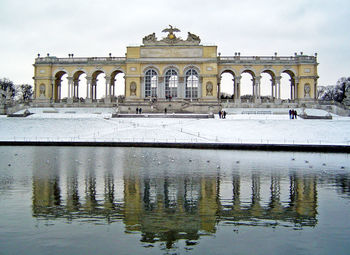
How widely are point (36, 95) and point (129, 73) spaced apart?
1549 centimetres

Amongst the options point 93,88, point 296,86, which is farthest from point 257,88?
point 93,88

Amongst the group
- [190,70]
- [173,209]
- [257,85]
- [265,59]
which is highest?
[265,59]

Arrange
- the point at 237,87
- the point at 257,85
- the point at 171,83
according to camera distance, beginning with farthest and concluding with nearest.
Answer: the point at 237,87 → the point at 257,85 → the point at 171,83

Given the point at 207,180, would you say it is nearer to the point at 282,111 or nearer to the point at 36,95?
the point at 282,111

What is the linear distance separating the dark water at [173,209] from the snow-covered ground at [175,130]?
1564cm

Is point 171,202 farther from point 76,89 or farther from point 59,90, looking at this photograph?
point 59,90

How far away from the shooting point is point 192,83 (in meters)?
60.8

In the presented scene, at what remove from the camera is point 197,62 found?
5981 cm

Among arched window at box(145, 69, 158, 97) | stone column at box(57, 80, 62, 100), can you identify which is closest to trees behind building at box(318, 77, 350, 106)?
arched window at box(145, 69, 158, 97)

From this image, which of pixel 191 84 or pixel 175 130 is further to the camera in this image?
pixel 191 84

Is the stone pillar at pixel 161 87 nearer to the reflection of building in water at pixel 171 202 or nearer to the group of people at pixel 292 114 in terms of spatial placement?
the group of people at pixel 292 114

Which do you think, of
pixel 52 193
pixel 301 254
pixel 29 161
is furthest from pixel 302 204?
pixel 29 161

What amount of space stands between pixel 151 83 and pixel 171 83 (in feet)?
10.0

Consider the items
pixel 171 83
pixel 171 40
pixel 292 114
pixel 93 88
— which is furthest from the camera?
pixel 93 88
